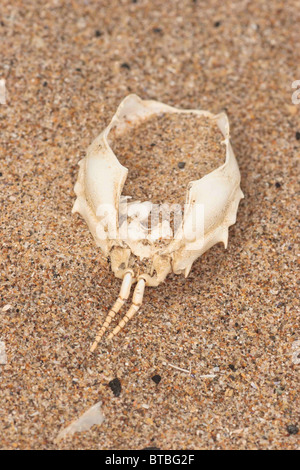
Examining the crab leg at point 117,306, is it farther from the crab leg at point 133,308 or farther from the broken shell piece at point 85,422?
the broken shell piece at point 85,422

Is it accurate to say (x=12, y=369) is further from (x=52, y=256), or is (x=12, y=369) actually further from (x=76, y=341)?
(x=52, y=256)

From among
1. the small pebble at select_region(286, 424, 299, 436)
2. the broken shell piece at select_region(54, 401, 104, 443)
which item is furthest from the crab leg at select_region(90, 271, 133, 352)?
the small pebble at select_region(286, 424, 299, 436)

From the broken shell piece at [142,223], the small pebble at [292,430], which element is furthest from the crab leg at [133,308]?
the small pebble at [292,430]

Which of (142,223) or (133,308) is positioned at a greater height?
(142,223)

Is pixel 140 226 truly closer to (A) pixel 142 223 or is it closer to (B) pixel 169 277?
(A) pixel 142 223

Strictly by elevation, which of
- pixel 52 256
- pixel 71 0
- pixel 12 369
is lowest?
pixel 12 369

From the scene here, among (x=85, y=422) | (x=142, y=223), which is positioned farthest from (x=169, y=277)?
(x=85, y=422)
